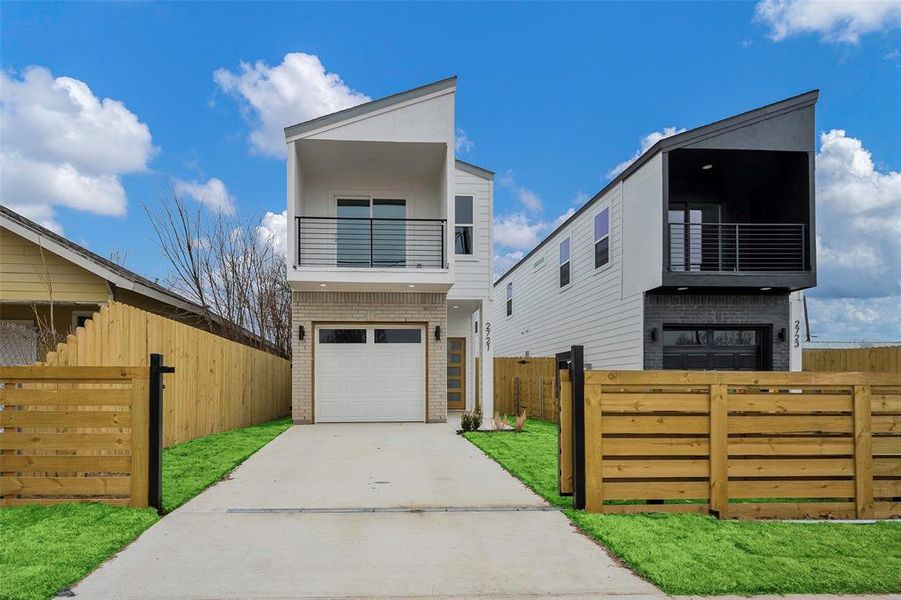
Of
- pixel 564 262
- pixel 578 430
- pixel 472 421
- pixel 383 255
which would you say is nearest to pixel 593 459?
pixel 578 430

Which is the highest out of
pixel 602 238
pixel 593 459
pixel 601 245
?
pixel 602 238

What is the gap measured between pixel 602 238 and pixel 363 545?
13.4 meters

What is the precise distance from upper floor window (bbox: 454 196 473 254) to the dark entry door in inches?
211

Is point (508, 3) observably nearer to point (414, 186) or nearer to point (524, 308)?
point (414, 186)

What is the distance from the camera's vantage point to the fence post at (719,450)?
5781mm

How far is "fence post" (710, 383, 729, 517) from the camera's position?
19.0 feet

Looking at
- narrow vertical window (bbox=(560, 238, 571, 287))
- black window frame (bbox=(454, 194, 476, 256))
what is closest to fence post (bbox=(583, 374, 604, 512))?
black window frame (bbox=(454, 194, 476, 256))

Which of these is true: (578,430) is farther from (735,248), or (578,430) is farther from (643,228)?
(735,248)

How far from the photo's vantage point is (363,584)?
13.3 ft

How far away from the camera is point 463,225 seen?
16312 millimetres

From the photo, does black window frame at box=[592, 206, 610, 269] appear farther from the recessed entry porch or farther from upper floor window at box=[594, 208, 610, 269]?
the recessed entry porch

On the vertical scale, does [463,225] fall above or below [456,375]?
above

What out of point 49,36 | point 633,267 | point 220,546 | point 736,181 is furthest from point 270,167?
point 220,546

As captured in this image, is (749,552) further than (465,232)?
No
